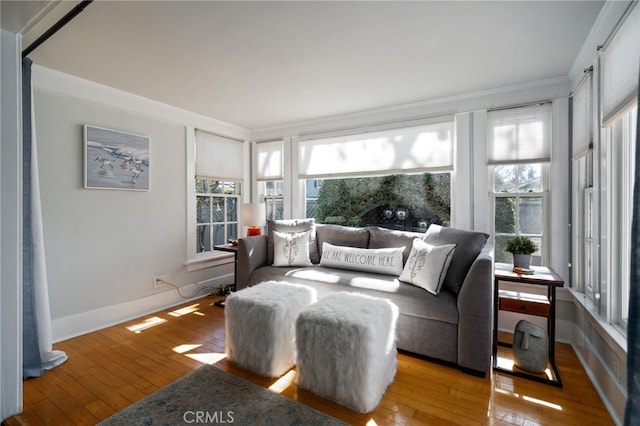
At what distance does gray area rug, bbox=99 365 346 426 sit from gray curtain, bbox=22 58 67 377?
3.29ft

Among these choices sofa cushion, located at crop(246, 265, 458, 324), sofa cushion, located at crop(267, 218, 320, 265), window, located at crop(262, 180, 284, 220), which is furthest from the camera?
window, located at crop(262, 180, 284, 220)

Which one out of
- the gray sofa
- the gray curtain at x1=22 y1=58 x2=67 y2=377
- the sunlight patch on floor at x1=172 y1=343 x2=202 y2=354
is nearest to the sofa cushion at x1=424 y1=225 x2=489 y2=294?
the gray sofa

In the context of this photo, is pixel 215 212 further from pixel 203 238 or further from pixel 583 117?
pixel 583 117

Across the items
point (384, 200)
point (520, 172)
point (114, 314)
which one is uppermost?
point (520, 172)

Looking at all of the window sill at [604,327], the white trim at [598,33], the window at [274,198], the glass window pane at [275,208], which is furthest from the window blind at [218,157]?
the window sill at [604,327]

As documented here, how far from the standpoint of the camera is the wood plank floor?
177 centimetres

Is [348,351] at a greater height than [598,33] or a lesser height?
lesser

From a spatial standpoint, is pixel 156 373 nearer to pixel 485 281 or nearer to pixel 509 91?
pixel 485 281

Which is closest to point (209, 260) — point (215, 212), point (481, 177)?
point (215, 212)

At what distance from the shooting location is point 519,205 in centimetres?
302

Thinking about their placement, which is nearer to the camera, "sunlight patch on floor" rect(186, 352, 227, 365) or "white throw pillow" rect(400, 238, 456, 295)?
"sunlight patch on floor" rect(186, 352, 227, 365)

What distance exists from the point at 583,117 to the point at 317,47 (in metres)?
2.15

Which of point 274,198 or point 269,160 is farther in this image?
point 274,198

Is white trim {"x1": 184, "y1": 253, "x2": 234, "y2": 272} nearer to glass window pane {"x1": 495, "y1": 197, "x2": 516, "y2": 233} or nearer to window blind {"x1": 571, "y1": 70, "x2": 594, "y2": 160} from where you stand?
glass window pane {"x1": 495, "y1": 197, "x2": 516, "y2": 233}
